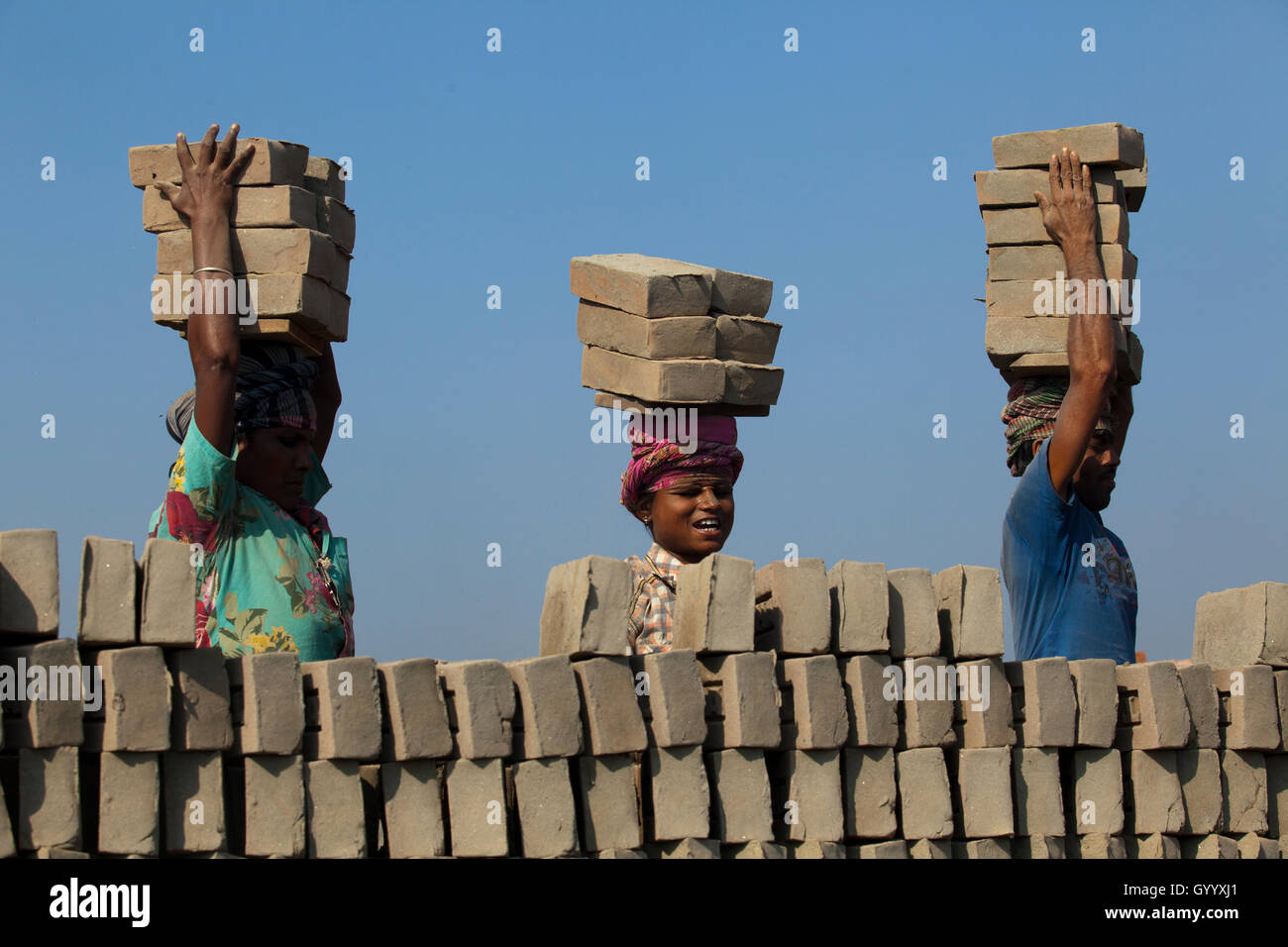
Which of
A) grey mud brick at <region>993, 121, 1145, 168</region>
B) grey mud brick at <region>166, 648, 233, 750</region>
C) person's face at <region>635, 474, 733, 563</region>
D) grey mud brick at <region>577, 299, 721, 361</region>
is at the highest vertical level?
grey mud brick at <region>993, 121, 1145, 168</region>

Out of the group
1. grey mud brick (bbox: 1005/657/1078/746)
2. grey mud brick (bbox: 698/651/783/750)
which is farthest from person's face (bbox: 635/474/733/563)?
grey mud brick (bbox: 1005/657/1078/746)

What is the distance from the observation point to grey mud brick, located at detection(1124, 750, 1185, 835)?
20.6 feet

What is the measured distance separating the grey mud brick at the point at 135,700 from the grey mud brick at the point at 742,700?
1.83 meters

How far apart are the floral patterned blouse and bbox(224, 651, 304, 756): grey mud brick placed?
25.1 inches

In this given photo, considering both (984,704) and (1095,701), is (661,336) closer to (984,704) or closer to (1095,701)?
(984,704)

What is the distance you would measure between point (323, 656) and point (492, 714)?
3.03 ft

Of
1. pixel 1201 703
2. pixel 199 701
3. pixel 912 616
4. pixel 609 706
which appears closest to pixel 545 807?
pixel 609 706

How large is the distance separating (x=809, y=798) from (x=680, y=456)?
1.61 m

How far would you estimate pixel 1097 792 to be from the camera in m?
6.22

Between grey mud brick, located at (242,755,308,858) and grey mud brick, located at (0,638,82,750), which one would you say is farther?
grey mud brick, located at (242,755,308,858)

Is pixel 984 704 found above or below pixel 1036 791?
above

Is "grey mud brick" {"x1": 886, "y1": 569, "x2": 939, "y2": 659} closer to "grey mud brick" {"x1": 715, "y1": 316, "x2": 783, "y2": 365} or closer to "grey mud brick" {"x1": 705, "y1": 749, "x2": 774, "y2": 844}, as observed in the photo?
"grey mud brick" {"x1": 705, "y1": 749, "x2": 774, "y2": 844}
